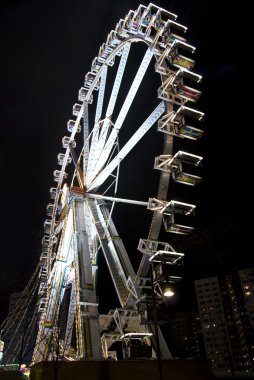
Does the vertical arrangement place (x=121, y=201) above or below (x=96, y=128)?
below

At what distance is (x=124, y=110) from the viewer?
1579 centimetres

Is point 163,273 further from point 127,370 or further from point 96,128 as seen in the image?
point 96,128

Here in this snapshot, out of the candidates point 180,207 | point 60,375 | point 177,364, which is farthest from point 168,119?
point 60,375

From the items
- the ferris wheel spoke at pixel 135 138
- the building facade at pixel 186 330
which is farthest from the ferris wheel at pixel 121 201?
the building facade at pixel 186 330

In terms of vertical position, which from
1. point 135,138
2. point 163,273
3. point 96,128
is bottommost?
point 163,273

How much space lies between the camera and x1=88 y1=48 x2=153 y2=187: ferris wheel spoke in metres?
15.2

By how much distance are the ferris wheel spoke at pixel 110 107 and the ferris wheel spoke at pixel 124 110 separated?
0.47 meters

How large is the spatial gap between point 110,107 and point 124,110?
232cm

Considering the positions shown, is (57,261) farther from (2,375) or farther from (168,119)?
(168,119)

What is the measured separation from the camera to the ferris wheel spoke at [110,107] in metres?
17.2

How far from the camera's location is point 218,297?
391 ft

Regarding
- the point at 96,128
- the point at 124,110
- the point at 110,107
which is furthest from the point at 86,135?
the point at 124,110

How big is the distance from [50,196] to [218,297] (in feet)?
351

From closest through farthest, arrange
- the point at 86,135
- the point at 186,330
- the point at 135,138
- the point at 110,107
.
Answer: the point at 135,138 → the point at 110,107 → the point at 86,135 → the point at 186,330
